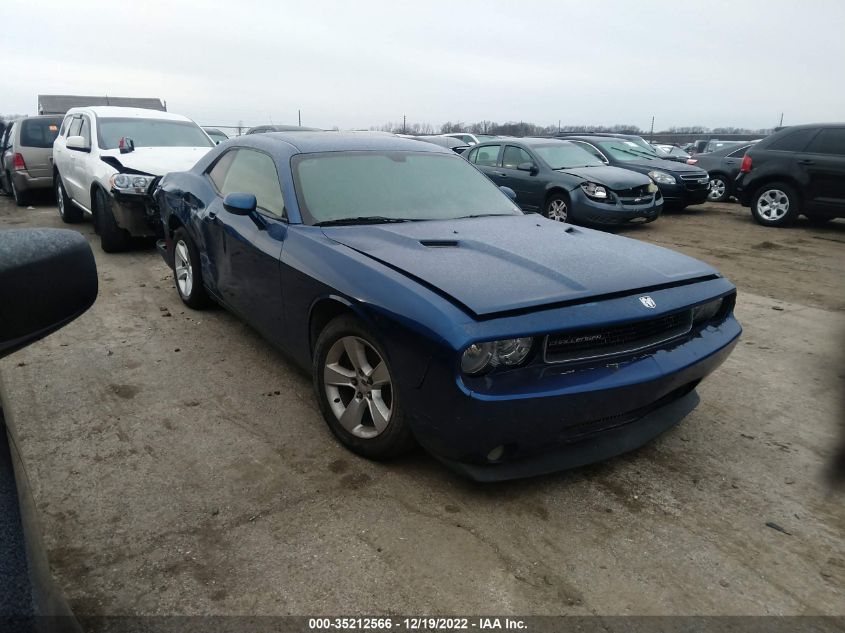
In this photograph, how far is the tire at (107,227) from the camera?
6.98 metres

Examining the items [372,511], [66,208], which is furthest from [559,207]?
[372,511]

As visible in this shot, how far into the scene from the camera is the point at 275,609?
2.04 m

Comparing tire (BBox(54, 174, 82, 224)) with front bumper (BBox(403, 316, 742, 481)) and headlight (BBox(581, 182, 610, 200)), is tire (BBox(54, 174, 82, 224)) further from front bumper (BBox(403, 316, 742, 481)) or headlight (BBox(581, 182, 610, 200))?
front bumper (BBox(403, 316, 742, 481))

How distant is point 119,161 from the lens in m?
7.03

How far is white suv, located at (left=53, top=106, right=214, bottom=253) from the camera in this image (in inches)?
266

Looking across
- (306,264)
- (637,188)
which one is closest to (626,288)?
(306,264)

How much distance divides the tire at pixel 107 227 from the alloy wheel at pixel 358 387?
17.1ft

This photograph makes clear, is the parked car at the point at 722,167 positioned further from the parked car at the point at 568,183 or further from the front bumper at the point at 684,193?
the parked car at the point at 568,183

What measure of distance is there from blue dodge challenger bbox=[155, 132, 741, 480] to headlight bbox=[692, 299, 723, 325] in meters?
0.01

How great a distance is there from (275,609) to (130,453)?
4.48ft

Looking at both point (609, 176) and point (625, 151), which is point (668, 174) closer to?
point (625, 151)

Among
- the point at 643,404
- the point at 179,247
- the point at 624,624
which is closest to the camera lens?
the point at 624,624

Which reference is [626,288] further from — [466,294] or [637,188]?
[637,188]

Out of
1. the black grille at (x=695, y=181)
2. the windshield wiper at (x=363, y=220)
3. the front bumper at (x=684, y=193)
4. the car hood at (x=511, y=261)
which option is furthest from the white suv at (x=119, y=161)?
the black grille at (x=695, y=181)
